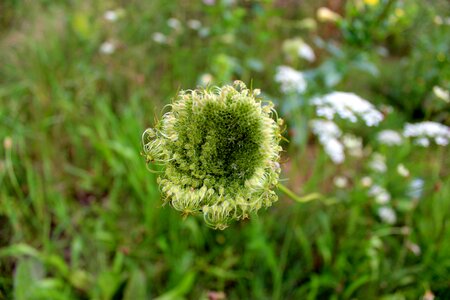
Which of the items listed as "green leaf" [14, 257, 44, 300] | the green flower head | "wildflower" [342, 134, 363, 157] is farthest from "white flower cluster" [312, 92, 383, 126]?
"green leaf" [14, 257, 44, 300]

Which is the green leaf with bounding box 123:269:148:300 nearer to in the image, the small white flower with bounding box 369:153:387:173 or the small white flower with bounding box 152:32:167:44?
the small white flower with bounding box 369:153:387:173

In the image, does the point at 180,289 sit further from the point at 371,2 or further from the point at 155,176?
the point at 371,2

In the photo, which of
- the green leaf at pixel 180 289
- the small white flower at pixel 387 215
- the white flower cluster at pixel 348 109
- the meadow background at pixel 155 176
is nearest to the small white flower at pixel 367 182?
the meadow background at pixel 155 176

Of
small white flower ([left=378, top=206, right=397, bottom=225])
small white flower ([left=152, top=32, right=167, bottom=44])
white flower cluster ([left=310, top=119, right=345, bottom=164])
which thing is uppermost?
small white flower ([left=152, top=32, right=167, bottom=44])

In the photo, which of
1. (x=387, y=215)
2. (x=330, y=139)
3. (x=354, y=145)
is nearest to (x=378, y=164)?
(x=354, y=145)

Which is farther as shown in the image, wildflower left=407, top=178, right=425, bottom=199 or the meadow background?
wildflower left=407, top=178, right=425, bottom=199

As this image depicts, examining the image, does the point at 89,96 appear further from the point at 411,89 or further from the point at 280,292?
the point at 411,89
